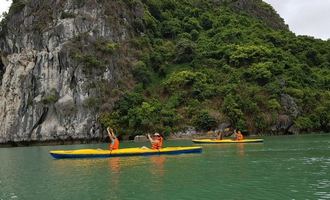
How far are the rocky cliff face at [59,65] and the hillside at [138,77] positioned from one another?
145mm

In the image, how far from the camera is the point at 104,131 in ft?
190

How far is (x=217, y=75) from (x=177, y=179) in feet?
163

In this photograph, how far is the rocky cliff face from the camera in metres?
59.3

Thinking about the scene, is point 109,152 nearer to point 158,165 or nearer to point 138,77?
point 158,165

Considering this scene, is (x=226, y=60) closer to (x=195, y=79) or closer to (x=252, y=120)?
(x=195, y=79)

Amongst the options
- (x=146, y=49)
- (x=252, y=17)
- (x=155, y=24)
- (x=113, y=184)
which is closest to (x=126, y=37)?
(x=146, y=49)

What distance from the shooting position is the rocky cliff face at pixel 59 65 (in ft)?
195

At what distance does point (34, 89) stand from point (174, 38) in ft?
94.6

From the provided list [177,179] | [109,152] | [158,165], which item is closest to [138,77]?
[109,152]

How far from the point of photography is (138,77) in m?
66.8

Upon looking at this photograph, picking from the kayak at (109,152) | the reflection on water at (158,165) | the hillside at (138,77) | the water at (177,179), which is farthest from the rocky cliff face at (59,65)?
the water at (177,179)

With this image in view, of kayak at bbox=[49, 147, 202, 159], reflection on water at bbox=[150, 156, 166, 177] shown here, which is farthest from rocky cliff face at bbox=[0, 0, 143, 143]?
reflection on water at bbox=[150, 156, 166, 177]

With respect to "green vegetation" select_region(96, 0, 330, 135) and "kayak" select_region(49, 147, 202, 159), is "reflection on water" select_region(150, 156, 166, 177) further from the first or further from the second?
"green vegetation" select_region(96, 0, 330, 135)

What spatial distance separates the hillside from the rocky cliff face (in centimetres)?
15
